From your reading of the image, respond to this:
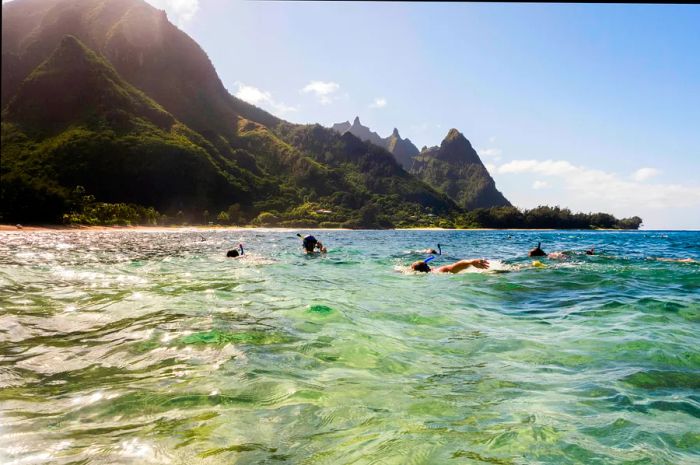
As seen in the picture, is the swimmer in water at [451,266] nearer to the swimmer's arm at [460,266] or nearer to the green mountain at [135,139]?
the swimmer's arm at [460,266]

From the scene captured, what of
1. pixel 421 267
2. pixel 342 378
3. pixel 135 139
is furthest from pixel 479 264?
pixel 135 139

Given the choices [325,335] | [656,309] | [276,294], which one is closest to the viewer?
[325,335]

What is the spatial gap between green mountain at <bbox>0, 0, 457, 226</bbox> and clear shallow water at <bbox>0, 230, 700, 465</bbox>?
5640cm

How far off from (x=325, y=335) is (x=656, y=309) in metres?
8.12

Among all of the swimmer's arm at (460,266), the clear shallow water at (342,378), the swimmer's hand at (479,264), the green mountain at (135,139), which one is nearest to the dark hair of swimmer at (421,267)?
the swimmer's arm at (460,266)

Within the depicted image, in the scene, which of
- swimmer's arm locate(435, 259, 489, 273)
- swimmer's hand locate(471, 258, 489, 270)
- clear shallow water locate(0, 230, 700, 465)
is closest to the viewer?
clear shallow water locate(0, 230, 700, 465)

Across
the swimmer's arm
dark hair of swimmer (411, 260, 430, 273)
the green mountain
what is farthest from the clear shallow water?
the green mountain

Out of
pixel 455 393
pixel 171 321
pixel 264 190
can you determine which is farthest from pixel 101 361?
pixel 264 190

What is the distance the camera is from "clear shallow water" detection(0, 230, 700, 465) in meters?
3.41

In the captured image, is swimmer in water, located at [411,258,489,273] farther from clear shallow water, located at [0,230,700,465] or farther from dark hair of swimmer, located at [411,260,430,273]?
clear shallow water, located at [0,230,700,465]

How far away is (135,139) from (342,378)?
122780 millimetres

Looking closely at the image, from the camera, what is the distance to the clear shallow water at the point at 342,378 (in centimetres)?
341

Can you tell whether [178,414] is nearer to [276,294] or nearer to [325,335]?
[325,335]

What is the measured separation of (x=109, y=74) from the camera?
131m
